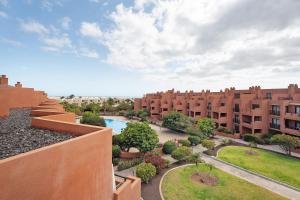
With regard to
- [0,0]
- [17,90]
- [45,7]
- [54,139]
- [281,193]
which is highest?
[45,7]

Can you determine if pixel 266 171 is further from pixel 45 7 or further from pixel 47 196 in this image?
pixel 45 7

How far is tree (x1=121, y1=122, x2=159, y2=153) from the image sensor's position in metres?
20.8

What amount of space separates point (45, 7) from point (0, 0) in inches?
150

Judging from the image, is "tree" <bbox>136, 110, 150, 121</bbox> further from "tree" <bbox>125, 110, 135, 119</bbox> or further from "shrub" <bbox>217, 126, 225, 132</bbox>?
"shrub" <bbox>217, 126, 225, 132</bbox>

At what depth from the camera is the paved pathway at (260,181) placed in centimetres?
1437

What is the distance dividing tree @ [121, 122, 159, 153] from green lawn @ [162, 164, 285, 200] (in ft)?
14.9

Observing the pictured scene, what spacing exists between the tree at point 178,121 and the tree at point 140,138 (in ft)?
47.5

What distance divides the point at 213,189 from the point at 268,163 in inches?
377

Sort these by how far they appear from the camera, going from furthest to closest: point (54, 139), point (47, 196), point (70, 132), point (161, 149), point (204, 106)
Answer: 1. point (204, 106)
2. point (161, 149)
3. point (70, 132)
4. point (54, 139)
5. point (47, 196)

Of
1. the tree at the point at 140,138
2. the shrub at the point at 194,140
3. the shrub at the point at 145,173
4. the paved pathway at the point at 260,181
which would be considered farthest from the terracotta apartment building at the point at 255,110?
the shrub at the point at 145,173

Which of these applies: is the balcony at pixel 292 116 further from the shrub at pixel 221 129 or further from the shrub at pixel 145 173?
the shrub at pixel 145 173

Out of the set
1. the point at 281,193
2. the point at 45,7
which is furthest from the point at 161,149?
the point at 45,7

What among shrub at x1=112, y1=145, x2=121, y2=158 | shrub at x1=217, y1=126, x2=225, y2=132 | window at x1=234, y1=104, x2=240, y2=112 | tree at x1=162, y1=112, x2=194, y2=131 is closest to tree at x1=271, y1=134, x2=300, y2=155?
shrub at x1=217, y1=126, x2=225, y2=132

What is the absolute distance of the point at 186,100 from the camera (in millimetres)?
47469
